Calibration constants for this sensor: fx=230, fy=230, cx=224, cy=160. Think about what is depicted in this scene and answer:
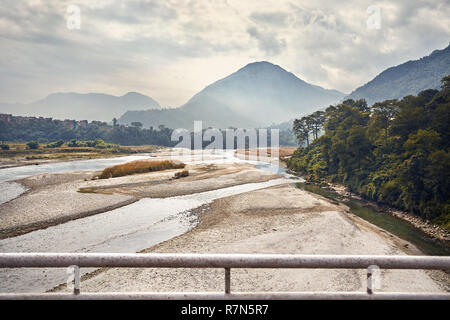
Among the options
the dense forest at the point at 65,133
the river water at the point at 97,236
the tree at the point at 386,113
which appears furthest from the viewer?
the dense forest at the point at 65,133

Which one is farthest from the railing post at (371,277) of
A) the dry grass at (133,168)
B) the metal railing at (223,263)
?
the dry grass at (133,168)

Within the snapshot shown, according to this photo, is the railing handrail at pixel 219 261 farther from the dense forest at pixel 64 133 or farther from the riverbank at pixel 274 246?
the dense forest at pixel 64 133

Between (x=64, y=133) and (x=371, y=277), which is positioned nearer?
(x=371, y=277)

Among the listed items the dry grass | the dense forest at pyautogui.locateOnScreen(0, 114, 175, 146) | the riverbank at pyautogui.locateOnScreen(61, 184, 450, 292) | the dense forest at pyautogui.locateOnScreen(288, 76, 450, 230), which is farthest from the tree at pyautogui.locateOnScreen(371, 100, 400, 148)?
the dense forest at pyautogui.locateOnScreen(0, 114, 175, 146)

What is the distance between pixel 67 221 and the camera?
67.2 ft

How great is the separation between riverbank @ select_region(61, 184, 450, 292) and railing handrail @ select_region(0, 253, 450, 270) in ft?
28.6

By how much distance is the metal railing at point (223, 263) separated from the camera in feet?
8.71

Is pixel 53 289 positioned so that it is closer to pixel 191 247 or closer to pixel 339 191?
pixel 191 247

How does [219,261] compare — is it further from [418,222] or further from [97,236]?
[418,222]

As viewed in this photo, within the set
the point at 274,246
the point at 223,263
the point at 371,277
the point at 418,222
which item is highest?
the point at 223,263

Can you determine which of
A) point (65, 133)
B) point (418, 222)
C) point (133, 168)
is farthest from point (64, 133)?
point (418, 222)

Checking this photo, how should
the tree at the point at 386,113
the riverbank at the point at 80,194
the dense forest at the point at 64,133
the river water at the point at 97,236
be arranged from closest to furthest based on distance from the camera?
1. the river water at the point at 97,236
2. the riverbank at the point at 80,194
3. the tree at the point at 386,113
4. the dense forest at the point at 64,133

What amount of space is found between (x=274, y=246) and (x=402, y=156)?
22.0 meters

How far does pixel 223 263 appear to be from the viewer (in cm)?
276
